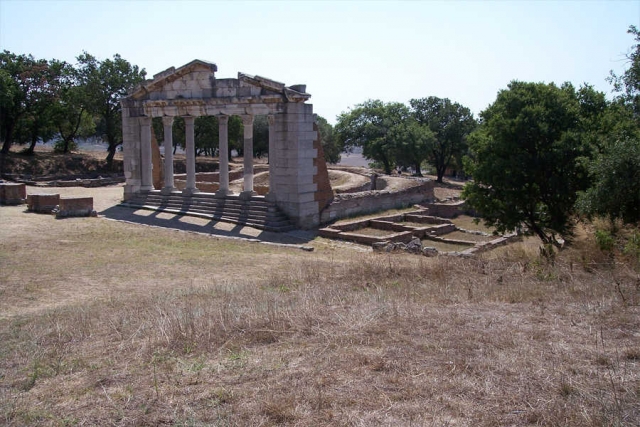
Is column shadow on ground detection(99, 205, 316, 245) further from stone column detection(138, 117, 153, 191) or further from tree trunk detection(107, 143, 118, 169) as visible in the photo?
tree trunk detection(107, 143, 118, 169)

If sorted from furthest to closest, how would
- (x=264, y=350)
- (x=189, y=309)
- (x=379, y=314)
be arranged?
(x=189, y=309) < (x=379, y=314) < (x=264, y=350)

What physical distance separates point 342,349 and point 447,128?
149 feet

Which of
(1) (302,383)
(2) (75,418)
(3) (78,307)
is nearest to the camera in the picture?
(2) (75,418)

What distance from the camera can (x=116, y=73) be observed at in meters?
40.9

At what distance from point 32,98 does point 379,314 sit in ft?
135

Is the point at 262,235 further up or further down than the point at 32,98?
further down

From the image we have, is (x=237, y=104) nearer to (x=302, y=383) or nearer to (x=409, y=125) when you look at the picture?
(x=302, y=383)

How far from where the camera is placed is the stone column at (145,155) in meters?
27.1

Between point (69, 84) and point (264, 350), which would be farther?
point (69, 84)

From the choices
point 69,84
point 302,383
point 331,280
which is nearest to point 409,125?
point 69,84

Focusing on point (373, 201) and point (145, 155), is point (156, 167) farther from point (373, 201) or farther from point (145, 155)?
point (373, 201)

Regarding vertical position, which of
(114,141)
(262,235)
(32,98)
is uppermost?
(32,98)

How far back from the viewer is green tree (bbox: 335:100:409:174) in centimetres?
4697

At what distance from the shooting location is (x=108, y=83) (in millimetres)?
40750
